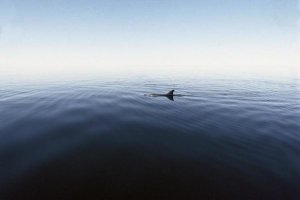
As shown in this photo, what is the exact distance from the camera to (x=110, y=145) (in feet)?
41.7

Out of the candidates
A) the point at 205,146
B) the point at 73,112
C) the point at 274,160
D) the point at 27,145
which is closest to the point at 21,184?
the point at 27,145

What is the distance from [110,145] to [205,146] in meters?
7.41

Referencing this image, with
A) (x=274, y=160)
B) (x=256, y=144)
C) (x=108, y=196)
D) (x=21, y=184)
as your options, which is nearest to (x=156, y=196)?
(x=108, y=196)

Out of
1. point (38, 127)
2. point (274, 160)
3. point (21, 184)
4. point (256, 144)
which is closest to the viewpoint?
point (21, 184)

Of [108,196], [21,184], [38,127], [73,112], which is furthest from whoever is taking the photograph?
[73,112]

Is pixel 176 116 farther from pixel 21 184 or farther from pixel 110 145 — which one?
pixel 21 184

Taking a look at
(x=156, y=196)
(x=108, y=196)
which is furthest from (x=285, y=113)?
(x=108, y=196)

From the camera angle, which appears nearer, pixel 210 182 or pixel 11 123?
pixel 210 182

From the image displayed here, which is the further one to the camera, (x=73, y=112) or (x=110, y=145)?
(x=73, y=112)

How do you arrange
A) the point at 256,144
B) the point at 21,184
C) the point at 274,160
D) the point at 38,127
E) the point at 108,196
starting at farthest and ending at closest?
the point at 38,127 → the point at 256,144 → the point at 274,160 → the point at 21,184 → the point at 108,196

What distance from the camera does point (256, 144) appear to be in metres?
13.2

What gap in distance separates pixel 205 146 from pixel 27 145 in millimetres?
13718

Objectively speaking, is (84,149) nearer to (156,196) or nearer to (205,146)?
(156,196)

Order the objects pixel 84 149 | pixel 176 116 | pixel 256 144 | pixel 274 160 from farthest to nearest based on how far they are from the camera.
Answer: pixel 176 116
pixel 256 144
pixel 84 149
pixel 274 160
